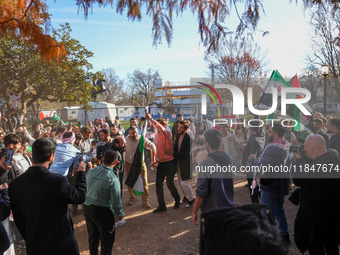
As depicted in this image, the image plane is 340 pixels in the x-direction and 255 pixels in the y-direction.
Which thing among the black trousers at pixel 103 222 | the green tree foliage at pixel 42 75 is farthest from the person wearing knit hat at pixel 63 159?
the green tree foliage at pixel 42 75

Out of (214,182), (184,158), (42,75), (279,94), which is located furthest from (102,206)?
(42,75)

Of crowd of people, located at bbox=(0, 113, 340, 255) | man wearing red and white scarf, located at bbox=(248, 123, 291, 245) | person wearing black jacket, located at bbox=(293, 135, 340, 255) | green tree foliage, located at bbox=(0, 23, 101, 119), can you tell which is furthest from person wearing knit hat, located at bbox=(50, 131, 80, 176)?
green tree foliage, located at bbox=(0, 23, 101, 119)

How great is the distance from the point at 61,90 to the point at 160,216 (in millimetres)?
10829

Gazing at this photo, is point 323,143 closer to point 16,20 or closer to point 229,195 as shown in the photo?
point 229,195

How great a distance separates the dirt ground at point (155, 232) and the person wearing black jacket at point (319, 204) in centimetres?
114

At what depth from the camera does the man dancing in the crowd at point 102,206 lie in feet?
11.8

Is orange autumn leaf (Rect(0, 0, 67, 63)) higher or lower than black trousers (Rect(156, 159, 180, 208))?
higher

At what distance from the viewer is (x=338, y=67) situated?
15945 millimetres

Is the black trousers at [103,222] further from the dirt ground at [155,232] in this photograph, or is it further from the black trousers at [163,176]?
the black trousers at [163,176]

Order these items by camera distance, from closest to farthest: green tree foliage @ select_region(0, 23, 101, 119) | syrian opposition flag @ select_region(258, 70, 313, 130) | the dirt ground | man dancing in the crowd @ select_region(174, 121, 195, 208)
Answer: the dirt ground
man dancing in the crowd @ select_region(174, 121, 195, 208)
syrian opposition flag @ select_region(258, 70, 313, 130)
green tree foliage @ select_region(0, 23, 101, 119)

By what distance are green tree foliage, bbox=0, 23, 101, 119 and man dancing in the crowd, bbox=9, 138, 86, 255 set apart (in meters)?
10.6

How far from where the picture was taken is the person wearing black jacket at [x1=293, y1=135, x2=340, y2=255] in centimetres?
301

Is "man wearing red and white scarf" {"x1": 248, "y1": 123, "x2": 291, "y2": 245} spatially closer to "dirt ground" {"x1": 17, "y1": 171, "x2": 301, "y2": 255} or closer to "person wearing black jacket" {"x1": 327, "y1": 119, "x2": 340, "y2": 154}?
"dirt ground" {"x1": 17, "y1": 171, "x2": 301, "y2": 255}

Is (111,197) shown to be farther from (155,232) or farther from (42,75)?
(42,75)
